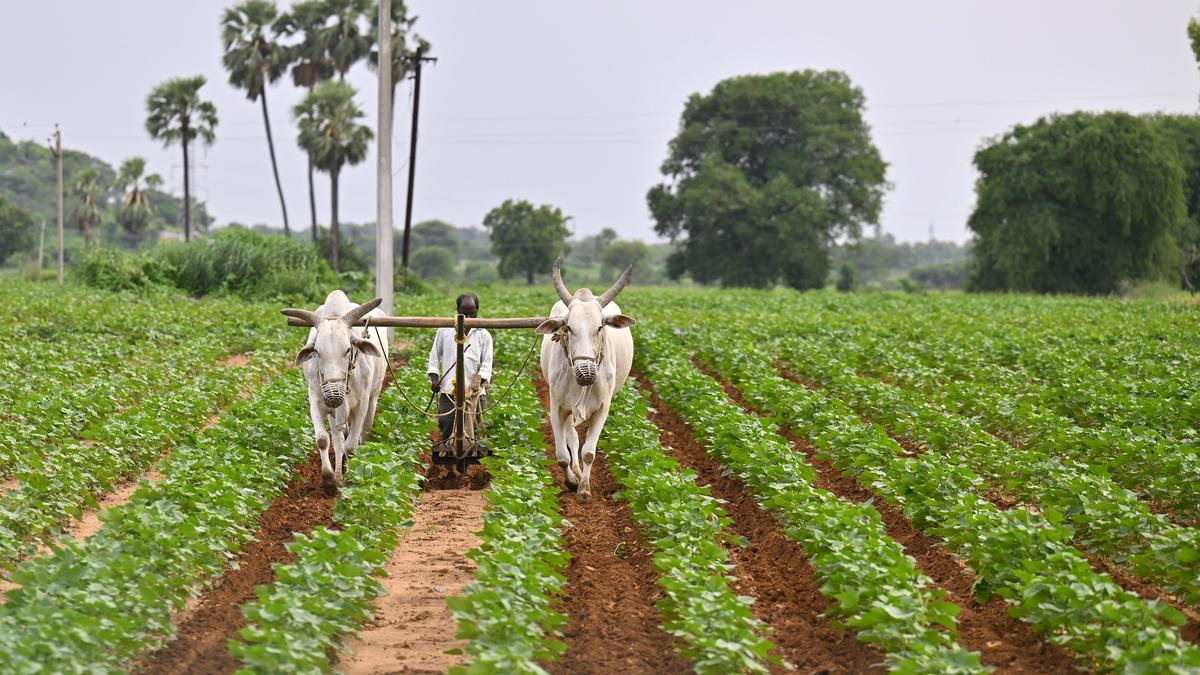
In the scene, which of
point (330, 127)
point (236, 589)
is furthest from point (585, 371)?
point (330, 127)

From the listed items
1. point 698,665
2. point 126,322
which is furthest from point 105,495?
point 126,322

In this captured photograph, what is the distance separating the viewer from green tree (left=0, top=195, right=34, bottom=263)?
7481 centimetres

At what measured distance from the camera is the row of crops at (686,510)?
6141 mm

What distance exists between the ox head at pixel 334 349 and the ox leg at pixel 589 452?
1.93 m

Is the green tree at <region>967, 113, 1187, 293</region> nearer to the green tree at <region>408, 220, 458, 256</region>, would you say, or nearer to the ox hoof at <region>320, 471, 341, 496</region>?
the ox hoof at <region>320, 471, 341, 496</region>

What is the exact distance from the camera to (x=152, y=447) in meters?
11.3

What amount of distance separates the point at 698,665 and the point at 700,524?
2295 millimetres

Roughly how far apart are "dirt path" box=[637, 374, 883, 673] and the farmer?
2.24 meters

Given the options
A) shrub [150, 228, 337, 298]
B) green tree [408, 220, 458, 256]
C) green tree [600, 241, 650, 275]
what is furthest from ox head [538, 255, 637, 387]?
green tree [408, 220, 458, 256]

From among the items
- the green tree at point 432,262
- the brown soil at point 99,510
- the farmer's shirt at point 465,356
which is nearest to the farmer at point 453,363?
the farmer's shirt at point 465,356

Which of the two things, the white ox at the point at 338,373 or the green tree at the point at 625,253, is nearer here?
the white ox at the point at 338,373

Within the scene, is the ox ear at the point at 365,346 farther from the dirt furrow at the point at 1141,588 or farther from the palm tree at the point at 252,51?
the palm tree at the point at 252,51

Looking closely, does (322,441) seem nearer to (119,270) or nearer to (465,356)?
(465,356)

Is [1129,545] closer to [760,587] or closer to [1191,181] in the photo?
[760,587]
